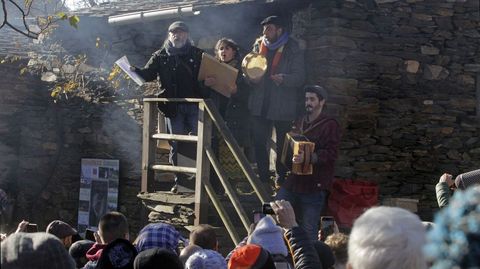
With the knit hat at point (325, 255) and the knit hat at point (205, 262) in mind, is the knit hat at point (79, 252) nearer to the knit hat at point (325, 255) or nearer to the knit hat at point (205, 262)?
the knit hat at point (205, 262)

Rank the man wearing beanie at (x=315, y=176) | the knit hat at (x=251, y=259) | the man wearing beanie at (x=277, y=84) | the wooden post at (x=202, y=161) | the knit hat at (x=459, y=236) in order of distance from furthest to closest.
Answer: the man wearing beanie at (x=277, y=84) < the wooden post at (x=202, y=161) < the man wearing beanie at (x=315, y=176) < the knit hat at (x=251, y=259) < the knit hat at (x=459, y=236)

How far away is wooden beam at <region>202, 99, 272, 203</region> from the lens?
23.6 ft

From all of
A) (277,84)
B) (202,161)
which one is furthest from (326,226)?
(277,84)

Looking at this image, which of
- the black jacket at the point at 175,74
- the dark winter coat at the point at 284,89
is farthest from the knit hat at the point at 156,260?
the black jacket at the point at 175,74

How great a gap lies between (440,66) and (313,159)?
11.9 feet

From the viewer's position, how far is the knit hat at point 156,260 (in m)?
3.73

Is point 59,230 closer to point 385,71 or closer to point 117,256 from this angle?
point 117,256

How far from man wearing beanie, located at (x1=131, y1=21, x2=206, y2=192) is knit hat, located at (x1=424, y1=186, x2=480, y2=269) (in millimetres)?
6660

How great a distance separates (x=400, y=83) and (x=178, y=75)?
9.92 ft

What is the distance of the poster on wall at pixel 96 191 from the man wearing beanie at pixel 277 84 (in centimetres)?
411

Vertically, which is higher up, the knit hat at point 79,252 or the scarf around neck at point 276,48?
the scarf around neck at point 276,48

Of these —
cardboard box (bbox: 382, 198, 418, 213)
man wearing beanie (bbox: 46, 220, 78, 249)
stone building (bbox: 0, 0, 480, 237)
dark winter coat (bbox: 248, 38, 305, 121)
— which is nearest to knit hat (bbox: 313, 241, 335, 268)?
man wearing beanie (bbox: 46, 220, 78, 249)

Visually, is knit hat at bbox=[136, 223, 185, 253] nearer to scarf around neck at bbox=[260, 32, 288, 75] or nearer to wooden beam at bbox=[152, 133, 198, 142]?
wooden beam at bbox=[152, 133, 198, 142]

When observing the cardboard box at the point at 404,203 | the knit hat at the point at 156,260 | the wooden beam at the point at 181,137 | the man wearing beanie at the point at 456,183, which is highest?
the wooden beam at the point at 181,137
